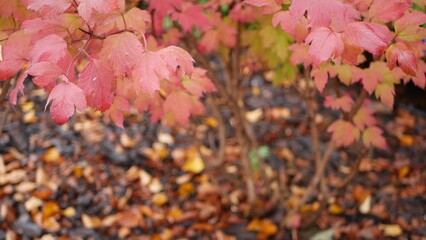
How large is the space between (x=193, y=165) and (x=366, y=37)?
6.69 feet

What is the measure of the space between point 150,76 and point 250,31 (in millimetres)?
1218

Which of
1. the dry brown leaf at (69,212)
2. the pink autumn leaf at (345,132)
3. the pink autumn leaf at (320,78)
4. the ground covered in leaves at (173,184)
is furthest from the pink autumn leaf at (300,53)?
the dry brown leaf at (69,212)

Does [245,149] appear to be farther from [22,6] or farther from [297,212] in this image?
[22,6]

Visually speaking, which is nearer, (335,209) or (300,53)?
(300,53)

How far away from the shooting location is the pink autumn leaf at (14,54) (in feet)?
4.55

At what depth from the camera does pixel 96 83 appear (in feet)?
4.09

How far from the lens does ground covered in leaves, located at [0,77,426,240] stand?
2.64m

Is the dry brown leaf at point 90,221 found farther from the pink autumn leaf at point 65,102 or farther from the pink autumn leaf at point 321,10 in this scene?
the pink autumn leaf at point 321,10

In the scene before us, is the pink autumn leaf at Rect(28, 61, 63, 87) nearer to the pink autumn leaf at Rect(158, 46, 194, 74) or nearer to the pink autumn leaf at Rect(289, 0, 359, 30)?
the pink autumn leaf at Rect(158, 46, 194, 74)

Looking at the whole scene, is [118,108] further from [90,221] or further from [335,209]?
[335,209]

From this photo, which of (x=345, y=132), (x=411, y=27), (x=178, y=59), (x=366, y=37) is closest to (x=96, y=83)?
(x=178, y=59)

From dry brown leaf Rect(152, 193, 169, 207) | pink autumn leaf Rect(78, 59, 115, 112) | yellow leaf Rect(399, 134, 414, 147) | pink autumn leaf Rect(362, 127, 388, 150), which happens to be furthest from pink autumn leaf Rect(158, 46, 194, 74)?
yellow leaf Rect(399, 134, 414, 147)

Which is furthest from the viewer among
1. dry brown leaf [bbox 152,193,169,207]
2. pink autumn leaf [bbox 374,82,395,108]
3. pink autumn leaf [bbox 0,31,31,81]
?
dry brown leaf [bbox 152,193,169,207]

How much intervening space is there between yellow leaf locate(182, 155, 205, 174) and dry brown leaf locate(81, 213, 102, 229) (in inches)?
27.5
